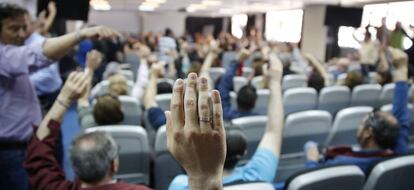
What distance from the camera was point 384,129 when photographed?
1.66 metres

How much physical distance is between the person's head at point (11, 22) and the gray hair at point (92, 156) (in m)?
0.53

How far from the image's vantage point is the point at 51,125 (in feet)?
4.03

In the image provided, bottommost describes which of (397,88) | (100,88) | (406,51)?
(100,88)

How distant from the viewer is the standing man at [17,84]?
4.42ft

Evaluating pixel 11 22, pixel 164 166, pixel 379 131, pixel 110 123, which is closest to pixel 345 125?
pixel 379 131

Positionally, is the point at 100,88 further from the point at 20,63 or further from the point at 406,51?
the point at 406,51

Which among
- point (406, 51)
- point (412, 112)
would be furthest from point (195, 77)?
point (412, 112)

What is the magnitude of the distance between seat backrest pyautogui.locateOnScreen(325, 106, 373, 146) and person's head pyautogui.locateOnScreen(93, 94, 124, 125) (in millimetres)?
1324

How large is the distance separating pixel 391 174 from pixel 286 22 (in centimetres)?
86

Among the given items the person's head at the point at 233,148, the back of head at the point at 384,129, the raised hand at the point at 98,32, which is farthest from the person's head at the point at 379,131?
the raised hand at the point at 98,32

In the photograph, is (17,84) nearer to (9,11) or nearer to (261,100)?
(9,11)

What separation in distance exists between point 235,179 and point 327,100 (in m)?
2.44

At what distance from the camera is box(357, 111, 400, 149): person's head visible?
1663 millimetres

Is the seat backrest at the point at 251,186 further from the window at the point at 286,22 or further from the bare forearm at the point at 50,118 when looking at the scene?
the window at the point at 286,22
